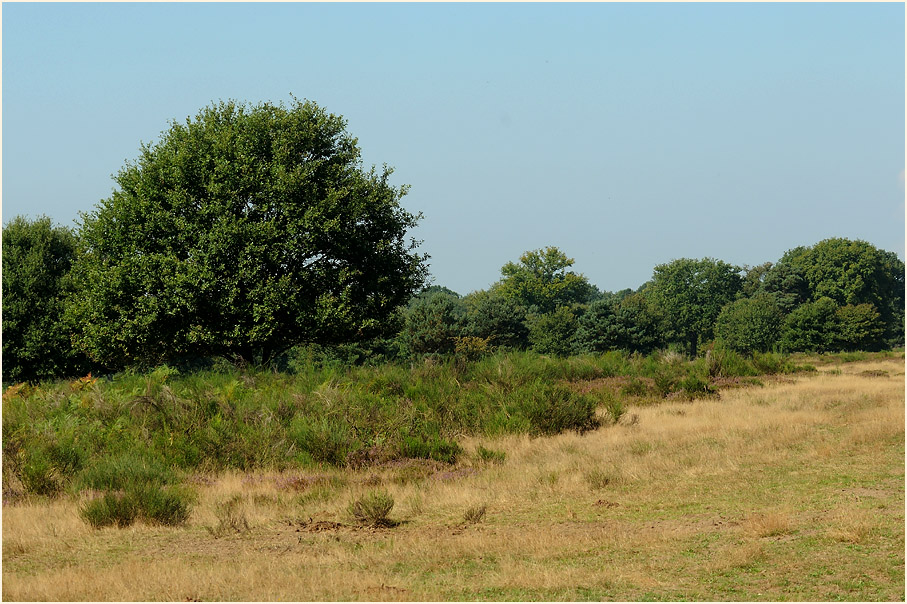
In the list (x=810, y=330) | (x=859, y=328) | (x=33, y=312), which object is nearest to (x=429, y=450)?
(x=33, y=312)

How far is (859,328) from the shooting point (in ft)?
305

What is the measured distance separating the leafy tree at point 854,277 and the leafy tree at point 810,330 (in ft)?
71.6

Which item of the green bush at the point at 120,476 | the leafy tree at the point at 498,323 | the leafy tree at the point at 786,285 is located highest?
the leafy tree at the point at 786,285

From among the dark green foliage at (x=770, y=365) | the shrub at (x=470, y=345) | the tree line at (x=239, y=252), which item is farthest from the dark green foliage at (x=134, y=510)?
the shrub at (x=470, y=345)

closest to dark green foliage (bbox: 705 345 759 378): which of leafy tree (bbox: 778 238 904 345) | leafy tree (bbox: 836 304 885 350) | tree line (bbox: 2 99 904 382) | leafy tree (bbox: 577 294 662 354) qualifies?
tree line (bbox: 2 99 904 382)

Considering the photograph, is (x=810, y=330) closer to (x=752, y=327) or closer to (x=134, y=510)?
(x=752, y=327)

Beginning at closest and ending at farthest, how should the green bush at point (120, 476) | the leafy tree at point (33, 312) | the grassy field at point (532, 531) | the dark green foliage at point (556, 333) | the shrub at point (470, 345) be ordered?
1. the grassy field at point (532, 531)
2. the green bush at point (120, 476)
3. the leafy tree at point (33, 312)
4. the shrub at point (470, 345)
5. the dark green foliage at point (556, 333)

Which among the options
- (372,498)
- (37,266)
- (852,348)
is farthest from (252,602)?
(852,348)

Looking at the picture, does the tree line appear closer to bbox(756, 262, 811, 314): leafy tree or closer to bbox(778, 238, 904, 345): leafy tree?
bbox(756, 262, 811, 314): leafy tree

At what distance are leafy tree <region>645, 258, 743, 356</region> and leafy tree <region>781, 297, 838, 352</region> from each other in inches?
952

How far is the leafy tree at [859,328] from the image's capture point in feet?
302

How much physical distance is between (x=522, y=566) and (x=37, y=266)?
146ft

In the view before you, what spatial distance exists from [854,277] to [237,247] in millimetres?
102055

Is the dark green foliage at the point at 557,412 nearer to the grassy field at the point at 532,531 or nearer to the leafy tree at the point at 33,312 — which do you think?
the grassy field at the point at 532,531
